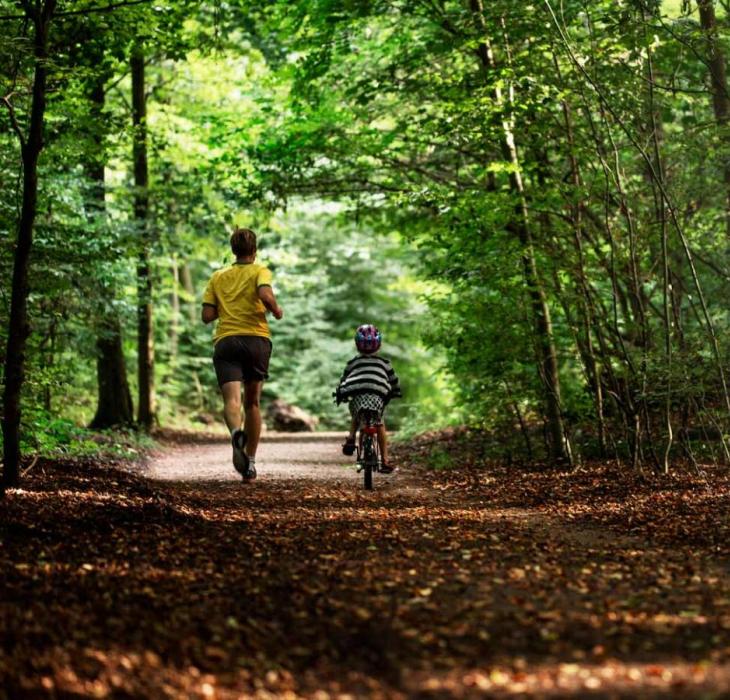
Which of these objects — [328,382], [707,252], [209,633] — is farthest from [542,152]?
[328,382]

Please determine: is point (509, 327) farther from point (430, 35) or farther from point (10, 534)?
point (10, 534)

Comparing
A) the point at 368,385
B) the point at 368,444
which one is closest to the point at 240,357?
the point at 368,385

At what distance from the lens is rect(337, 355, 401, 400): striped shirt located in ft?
29.5

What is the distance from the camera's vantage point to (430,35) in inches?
486

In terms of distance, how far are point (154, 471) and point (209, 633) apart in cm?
783

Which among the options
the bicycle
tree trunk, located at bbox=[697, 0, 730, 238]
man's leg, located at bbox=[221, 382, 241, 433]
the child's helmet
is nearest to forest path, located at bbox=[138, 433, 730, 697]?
man's leg, located at bbox=[221, 382, 241, 433]

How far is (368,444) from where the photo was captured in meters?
8.80

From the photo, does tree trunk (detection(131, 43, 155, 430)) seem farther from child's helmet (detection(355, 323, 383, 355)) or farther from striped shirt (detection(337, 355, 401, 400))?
striped shirt (detection(337, 355, 401, 400))

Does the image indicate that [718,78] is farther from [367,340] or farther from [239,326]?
[239,326]

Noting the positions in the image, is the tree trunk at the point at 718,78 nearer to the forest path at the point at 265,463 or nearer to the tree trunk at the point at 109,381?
the forest path at the point at 265,463

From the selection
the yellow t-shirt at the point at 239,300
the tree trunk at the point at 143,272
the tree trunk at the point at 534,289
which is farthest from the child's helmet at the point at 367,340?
the tree trunk at the point at 143,272

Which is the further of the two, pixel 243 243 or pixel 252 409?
pixel 252 409

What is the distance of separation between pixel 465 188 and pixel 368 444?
4882 millimetres

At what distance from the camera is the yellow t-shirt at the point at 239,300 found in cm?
805
